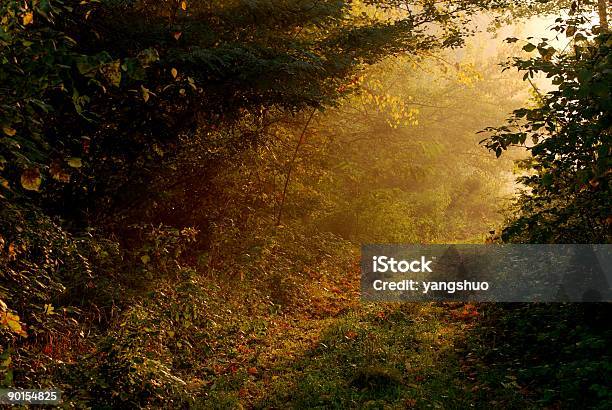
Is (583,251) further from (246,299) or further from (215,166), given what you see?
(215,166)

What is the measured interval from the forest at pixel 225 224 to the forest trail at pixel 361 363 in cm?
4

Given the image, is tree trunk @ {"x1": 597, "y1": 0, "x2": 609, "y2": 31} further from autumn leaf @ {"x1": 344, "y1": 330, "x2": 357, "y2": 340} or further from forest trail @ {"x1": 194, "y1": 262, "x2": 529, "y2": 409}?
autumn leaf @ {"x1": 344, "y1": 330, "x2": 357, "y2": 340}

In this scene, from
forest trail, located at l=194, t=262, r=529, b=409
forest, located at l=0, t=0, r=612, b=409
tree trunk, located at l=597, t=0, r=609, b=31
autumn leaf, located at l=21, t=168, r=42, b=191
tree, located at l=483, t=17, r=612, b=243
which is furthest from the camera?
tree trunk, located at l=597, t=0, r=609, b=31

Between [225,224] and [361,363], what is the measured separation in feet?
17.4

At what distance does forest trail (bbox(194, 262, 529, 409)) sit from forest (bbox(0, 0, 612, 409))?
0.04 metres

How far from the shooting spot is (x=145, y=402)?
613cm

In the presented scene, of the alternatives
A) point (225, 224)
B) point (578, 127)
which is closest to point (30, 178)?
point (578, 127)

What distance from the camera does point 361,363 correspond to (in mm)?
7957

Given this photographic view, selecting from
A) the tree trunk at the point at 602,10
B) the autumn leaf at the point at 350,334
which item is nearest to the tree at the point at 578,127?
the autumn leaf at the point at 350,334

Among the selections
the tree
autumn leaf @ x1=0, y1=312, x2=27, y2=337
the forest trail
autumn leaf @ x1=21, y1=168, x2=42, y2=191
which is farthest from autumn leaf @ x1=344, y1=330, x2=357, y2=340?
autumn leaf @ x1=21, y1=168, x2=42, y2=191

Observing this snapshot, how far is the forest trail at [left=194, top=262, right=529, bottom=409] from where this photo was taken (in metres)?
6.75

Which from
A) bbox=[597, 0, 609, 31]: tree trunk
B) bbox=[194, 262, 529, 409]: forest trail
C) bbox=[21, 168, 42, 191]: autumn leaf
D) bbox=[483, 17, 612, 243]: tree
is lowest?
bbox=[194, 262, 529, 409]: forest trail

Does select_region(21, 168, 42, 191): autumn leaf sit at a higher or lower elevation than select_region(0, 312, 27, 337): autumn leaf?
higher

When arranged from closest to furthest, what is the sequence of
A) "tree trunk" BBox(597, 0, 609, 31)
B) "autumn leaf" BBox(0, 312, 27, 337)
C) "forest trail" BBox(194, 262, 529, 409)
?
"autumn leaf" BBox(0, 312, 27, 337) < "forest trail" BBox(194, 262, 529, 409) < "tree trunk" BBox(597, 0, 609, 31)
